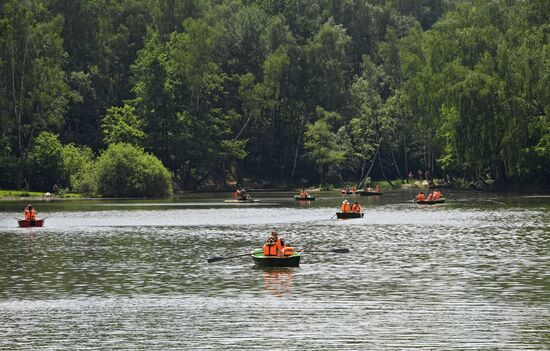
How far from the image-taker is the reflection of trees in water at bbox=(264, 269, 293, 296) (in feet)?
159

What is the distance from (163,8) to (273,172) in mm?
34011

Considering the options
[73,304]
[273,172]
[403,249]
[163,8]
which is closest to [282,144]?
[273,172]

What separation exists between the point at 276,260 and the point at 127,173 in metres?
96.0

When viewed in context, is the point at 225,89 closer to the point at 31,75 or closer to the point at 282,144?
the point at 282,144

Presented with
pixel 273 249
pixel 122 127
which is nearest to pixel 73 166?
pixel 122 127

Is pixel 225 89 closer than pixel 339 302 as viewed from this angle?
No

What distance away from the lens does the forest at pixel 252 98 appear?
136500mm

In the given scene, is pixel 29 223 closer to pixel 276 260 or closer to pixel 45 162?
pixel 276 260

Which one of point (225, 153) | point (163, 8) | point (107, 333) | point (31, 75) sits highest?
point (163, 8)

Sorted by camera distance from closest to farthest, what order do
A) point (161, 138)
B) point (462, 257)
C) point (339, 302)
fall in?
point (339, 302) → point (462, 257) → point (161, 138)

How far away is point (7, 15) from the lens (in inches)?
5979

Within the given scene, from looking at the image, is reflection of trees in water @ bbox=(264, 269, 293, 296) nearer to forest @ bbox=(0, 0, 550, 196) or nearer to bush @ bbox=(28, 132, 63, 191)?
forest @ bbox=(0, 0, 550, 196)

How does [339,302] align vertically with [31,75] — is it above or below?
below

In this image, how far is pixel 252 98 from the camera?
177 meters
